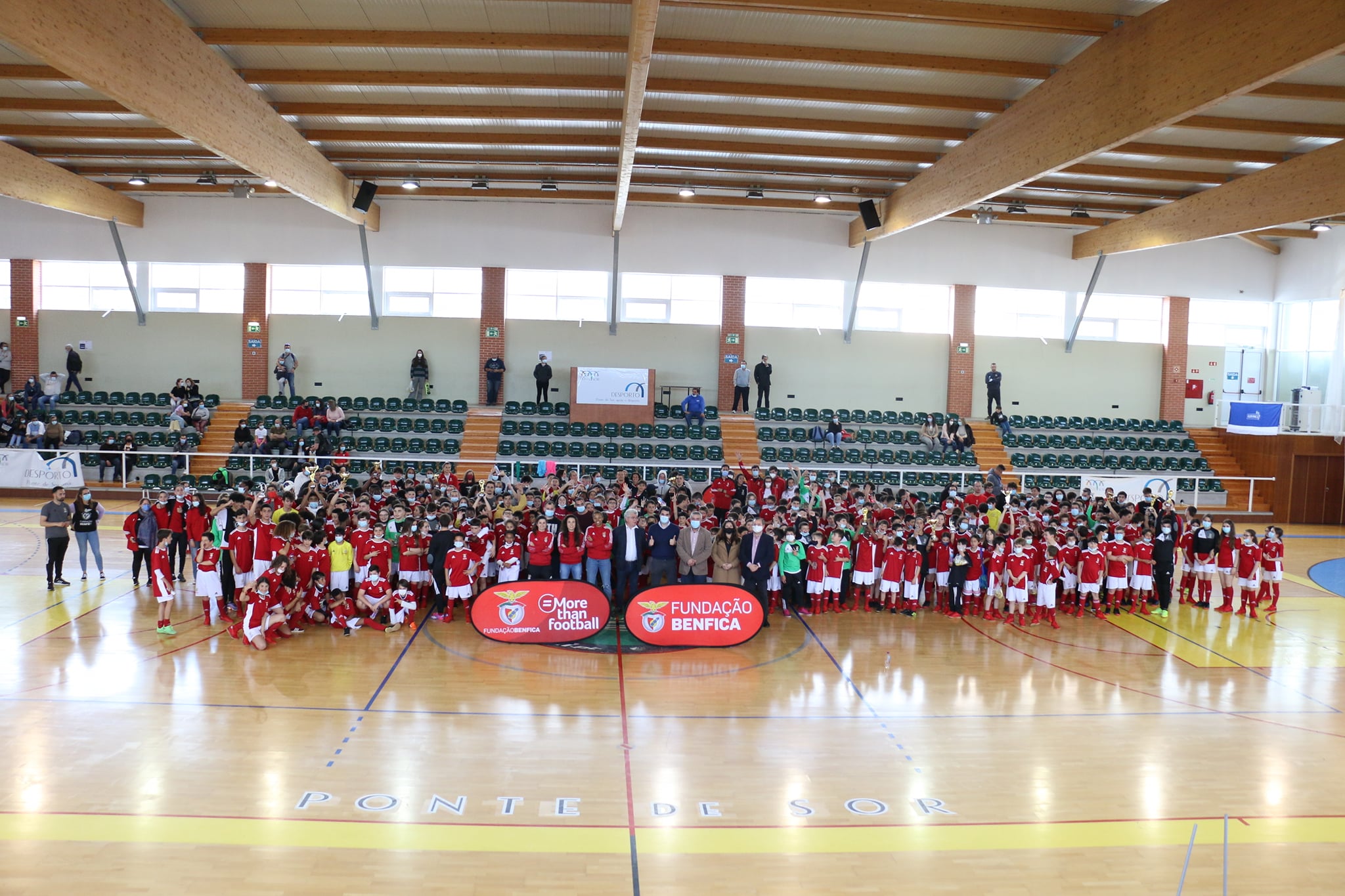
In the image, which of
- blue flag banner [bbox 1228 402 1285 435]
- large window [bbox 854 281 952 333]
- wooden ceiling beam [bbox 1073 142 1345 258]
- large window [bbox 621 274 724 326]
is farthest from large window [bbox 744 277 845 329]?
blue flag banner [bbox 1228 402 1285 435]

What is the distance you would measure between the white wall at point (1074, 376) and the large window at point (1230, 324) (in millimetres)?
1814

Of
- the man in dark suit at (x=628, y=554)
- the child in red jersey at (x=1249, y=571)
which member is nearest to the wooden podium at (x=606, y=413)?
the man in dark suit at (x=628, y=554)

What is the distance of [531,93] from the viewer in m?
17.8

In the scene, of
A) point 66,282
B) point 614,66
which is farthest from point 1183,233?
point 66,282

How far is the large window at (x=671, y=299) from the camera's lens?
29500 mm

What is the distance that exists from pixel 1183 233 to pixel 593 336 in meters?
18.0

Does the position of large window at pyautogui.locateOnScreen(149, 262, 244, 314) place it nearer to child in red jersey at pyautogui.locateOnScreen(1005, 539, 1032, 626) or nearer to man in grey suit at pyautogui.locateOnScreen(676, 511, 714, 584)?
man in grey suit at pyautogui.locateOnScreen(676, 511, 714, 584)

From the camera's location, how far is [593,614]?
40.3 ft

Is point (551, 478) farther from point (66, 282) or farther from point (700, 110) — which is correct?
point (66, 282)

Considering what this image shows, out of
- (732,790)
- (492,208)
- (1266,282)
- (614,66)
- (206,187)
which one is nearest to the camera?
(732,790)

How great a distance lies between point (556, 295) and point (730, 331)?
621 cm

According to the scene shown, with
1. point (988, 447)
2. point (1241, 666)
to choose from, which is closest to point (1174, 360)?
point (988, 447)

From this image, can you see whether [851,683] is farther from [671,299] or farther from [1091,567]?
[671,299]

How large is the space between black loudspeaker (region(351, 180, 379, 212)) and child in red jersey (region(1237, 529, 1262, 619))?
22.9 m
